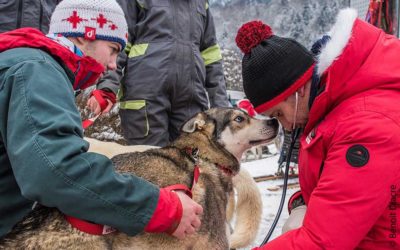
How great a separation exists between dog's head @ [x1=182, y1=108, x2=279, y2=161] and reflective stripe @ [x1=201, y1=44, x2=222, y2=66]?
836mm

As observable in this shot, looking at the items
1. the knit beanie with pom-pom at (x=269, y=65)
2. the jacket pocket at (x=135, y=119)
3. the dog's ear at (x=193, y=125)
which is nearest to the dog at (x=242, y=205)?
the jacket pocket at (x=135, y=119)

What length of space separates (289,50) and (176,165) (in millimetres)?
823

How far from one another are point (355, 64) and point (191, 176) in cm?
98

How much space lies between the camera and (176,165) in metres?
2.01

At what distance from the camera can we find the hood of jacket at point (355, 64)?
1331 mm

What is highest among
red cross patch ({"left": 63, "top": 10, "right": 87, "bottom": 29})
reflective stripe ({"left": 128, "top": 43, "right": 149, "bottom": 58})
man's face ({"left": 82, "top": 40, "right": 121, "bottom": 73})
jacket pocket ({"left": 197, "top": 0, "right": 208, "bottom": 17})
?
red cross patch ({"left": 63, "top": 10, "right": 87, "bottom": 29})

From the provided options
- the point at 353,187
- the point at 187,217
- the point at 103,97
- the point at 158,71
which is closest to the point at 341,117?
the point at 353,187

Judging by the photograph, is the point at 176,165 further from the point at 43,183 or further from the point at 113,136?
the point at 113,136

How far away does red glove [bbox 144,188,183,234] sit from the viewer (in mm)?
1282

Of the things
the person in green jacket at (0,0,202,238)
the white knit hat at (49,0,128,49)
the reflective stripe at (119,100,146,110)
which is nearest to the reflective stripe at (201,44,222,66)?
the reflective stripe at (119,100,146,110)

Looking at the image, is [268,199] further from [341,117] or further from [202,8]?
[341,117]

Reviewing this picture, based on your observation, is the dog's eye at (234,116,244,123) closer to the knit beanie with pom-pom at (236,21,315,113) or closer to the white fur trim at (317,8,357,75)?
the knit beanie with pom-pom at (236,21,315,113)

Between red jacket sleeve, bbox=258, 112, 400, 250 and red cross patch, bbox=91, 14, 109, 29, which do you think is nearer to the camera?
red jacket sleeve, bbox=258, 112, 400, 250

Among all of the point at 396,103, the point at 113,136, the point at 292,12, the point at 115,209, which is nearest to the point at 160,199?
the point at 115,209
